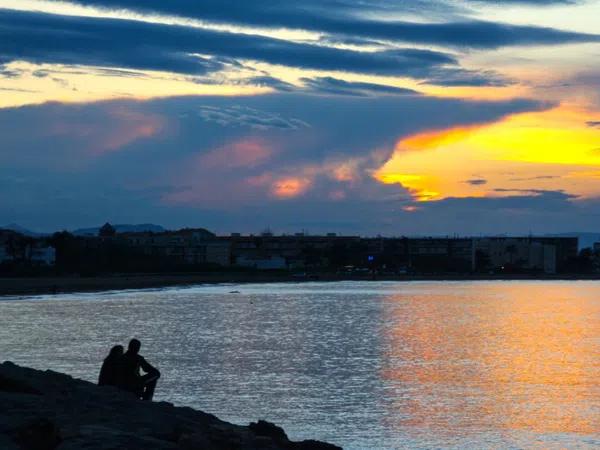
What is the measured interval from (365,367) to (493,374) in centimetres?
453

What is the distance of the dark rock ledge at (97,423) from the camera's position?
12.9m

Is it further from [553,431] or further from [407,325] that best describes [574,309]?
[553,431]

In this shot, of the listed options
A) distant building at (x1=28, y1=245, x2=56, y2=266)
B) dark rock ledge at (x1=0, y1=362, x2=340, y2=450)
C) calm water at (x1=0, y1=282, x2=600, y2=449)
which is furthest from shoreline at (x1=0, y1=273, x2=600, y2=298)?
dark rock ledge at (x1=0, y1=362, x2=340, y2=450)

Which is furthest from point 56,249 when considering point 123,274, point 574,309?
point 574,309

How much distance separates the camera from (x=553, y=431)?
906 inches

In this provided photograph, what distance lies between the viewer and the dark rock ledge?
1288 centimetres

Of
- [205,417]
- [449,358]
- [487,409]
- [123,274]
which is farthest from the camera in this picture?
[123,274]

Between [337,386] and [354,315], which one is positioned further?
[354,315]

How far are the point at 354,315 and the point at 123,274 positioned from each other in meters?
109

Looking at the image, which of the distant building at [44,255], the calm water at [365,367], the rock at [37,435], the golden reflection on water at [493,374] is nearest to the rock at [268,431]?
the calm water at [365,367]

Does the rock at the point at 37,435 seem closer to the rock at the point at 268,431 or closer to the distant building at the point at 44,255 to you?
the rock at the point at 268,431

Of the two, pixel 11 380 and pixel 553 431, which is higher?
pixel 11 380

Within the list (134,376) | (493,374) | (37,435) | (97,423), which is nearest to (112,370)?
(134,376)

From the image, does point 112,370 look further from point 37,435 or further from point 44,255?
point 44,255
